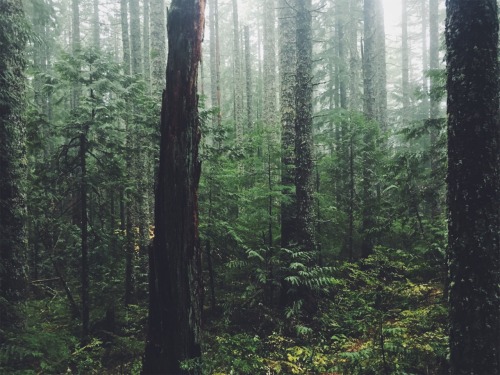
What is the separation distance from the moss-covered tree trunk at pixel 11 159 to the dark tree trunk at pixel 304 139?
600 cm

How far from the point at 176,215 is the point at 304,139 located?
495cm

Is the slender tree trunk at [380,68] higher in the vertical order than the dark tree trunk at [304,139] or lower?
higher

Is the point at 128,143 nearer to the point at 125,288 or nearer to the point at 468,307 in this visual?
the point at 125,288

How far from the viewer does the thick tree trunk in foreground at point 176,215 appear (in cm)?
459

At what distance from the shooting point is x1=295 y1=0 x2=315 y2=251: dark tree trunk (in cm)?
862

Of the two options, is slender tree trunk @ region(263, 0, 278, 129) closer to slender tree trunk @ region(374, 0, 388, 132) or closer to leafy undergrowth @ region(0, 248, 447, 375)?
slender tree trunk @ region(374, 0, 388, 132)

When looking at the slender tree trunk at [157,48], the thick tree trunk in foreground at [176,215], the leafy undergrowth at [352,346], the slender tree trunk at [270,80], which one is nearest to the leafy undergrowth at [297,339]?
the leafy undergrowth at [352,346]

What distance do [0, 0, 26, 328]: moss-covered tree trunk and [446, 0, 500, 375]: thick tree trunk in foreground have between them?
7.50 m

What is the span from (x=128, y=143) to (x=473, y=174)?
35.1ft

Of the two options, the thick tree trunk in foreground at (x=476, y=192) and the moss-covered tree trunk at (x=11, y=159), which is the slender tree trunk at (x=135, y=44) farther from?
the thick tree trunk in foreground at (x=476, y=192)

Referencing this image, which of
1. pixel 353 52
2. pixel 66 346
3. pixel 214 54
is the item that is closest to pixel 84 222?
pixel 66 346

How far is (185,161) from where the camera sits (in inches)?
182

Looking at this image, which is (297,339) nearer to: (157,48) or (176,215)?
(176,215)

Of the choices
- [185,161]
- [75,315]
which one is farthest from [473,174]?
[75,315]
